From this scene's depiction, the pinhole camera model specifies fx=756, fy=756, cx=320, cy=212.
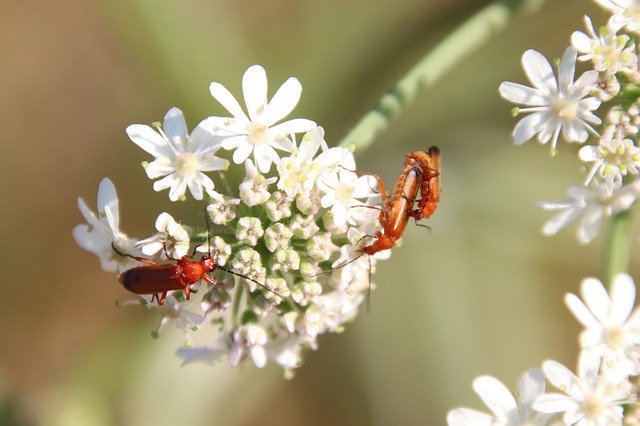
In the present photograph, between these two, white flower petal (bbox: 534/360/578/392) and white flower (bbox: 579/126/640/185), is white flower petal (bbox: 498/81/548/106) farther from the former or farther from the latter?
white flower petal (bbox: 534/360/578/392)

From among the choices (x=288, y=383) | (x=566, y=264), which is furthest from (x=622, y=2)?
(x=288, y=383)

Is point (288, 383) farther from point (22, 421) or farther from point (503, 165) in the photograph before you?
point (503, 165)

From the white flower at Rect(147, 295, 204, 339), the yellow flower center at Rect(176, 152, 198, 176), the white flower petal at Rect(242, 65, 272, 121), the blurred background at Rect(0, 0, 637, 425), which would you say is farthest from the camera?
the blurred background at Rect(0, 0, 637, 425)

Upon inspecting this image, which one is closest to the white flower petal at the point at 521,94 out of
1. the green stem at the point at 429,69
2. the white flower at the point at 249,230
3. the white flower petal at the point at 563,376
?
the green stem at the point at 429,69

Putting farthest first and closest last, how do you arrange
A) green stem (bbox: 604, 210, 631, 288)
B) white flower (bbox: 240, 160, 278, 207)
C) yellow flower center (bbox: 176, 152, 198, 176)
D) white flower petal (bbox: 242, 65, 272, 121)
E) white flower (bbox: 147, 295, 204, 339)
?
1. green stem (bbox: 604, 210, 631, 288)
2. white flower (bbox: 147, 295, 204, 339)
3. white flower petal (bbox: 242, 65, 272, 121)
4. yellow flower center (bbox: 176, 152, 198, 176)
5. white flower (bbox: 240, 160, 278, 207)

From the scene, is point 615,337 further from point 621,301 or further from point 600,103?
point 600,103

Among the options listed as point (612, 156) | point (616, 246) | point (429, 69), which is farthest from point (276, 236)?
point (616, 246)

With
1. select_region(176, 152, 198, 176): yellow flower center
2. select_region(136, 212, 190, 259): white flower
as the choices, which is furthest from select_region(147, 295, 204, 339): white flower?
select_region(176, 152, 198, 176): yellow flower center
